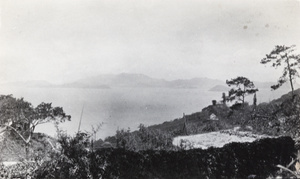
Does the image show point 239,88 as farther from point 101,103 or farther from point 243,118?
point 101,103

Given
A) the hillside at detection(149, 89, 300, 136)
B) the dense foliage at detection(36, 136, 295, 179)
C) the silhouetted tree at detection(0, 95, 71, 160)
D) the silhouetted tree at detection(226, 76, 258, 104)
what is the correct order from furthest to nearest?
the silhouetted tree at detection(226, 76, 258, 104), the hillside at detection(149, 89, 300, 136), the silhouetted tree at detection(0, 95, 71, 160), the dense foliage at detection(36, 136, 295, 179)

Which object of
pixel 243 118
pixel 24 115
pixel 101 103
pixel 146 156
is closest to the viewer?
pixel 146 156

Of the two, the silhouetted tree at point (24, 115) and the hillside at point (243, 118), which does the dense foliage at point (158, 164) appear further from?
the silhouetted tree at point (24, 115)

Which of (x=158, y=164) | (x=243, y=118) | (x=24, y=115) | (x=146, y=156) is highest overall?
(x=24, y=115)

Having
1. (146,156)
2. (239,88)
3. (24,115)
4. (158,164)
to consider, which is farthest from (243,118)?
(146,156)

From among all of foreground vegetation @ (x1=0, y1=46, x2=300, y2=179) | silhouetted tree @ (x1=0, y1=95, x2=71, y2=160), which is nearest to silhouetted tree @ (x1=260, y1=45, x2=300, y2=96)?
foreground vegetation @ (x1=0, y1=46, x2=300, y2=179)

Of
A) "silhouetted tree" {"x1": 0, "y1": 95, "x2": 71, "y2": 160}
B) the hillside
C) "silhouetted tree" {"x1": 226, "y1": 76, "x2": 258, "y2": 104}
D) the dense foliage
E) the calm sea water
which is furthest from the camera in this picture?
"silhouetted tree" {"x1": 226, "y1": 76, "x2": 258, "y2": 104}

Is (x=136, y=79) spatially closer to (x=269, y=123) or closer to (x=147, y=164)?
(x=147, y=164)

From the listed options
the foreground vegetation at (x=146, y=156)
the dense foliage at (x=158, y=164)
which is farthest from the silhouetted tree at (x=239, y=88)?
the dense foliage at (x=158, y=164)

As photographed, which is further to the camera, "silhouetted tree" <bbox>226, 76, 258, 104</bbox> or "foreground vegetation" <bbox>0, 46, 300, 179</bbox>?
"silhouetted tree" <bbox>226, 76, 258, 104</bbox>

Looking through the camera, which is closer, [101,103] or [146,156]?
[146,156]

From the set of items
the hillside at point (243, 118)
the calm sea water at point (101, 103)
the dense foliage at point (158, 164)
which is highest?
the calm sea water at point (101, 103)

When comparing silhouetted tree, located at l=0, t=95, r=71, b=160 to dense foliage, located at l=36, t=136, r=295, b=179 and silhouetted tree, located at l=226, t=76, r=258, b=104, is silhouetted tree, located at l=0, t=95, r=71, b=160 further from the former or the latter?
silhouetted tree, located at l=226, t=76, r=258, b=104
